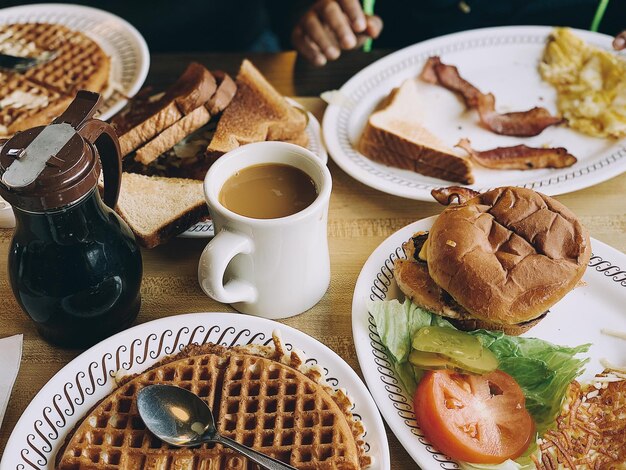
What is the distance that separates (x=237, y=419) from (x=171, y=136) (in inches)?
46.9

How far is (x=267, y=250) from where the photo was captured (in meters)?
1.70

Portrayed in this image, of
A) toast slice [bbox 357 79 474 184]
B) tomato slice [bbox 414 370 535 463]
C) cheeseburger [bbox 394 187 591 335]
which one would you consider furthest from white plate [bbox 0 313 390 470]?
toast slice [bbox 357 79 474 184]

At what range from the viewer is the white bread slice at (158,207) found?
6.82ft

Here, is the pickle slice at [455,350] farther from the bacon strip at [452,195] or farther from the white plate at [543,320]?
the bacon strip at [452,195]

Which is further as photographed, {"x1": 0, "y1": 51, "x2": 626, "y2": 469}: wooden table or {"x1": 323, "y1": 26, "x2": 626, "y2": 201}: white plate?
{"x1": 323, "y1": 26, "x2": 626, "y2": 201}: white plate

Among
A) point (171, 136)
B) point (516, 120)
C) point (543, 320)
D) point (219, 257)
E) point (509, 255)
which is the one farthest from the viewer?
point (516, 120)

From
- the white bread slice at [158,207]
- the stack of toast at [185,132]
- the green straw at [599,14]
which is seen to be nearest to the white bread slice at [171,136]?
the stack of toast at [185,132]

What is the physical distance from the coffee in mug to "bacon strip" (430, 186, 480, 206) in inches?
22.0

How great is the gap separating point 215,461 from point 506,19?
2948mm

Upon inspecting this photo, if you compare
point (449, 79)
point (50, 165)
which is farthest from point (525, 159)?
point (50, 165)

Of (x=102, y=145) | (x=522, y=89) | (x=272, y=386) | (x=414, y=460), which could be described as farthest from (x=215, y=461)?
(x=522, y=89)

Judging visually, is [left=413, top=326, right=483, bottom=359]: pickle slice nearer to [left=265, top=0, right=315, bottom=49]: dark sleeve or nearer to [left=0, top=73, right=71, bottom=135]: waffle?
[left=0, top=73, right=71, bottom=135]: waffle

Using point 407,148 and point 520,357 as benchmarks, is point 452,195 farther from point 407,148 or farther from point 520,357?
point 520,357

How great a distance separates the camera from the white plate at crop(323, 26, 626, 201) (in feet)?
7.70
